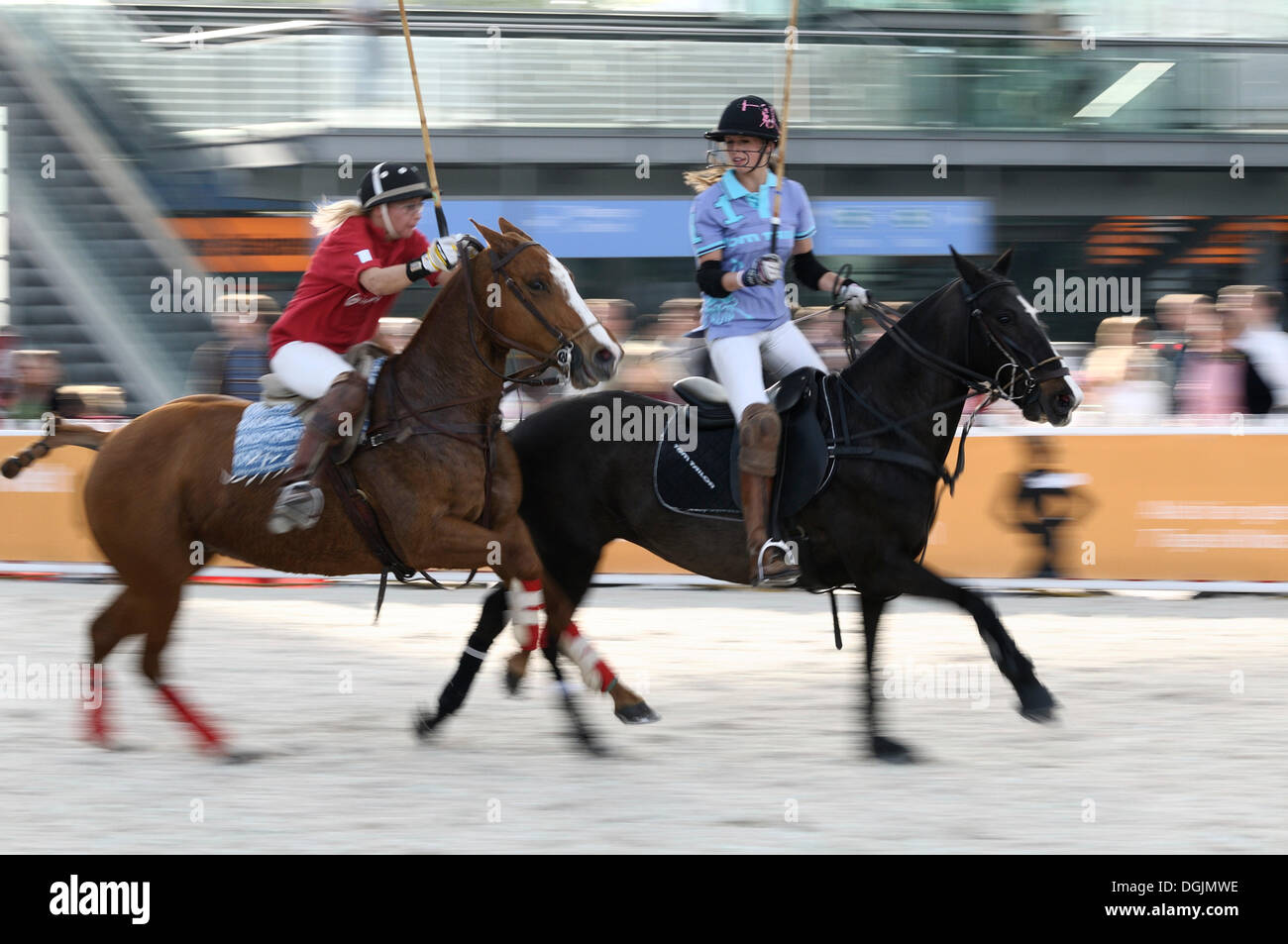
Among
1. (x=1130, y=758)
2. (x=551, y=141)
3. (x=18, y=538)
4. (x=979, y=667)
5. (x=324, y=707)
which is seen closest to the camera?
(x=1130, y=758)

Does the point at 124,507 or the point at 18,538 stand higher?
the point at 124,507

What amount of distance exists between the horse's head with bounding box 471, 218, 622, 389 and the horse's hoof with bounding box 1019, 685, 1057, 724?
2.30 m

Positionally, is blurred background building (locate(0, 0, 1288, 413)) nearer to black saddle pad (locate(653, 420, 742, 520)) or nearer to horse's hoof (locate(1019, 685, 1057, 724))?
black saddle pad (locate(653, 420, 742, 520))

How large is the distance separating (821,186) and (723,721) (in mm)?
10235

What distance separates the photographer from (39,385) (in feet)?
45.3

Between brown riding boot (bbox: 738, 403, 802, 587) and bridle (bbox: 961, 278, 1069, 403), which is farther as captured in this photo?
brown riding boot (bbox: 738, 403, 802, 587)

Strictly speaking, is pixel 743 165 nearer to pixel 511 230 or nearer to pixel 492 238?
pixel 511 230

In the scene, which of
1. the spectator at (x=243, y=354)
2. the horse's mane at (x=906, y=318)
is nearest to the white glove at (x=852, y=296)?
the horse's mane at (x=906, y=318)

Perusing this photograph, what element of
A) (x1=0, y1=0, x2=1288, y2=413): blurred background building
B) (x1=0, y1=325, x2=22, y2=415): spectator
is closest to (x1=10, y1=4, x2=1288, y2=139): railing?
(x1=0, y1=0, x2=1288, y2=413): blurred background building

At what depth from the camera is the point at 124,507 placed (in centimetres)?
780

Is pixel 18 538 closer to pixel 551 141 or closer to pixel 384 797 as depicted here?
pixel 551 141

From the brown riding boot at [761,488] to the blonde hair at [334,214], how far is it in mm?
1980

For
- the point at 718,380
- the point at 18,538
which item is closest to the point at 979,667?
the point at 718,380

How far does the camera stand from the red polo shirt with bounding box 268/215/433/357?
7500 mm
